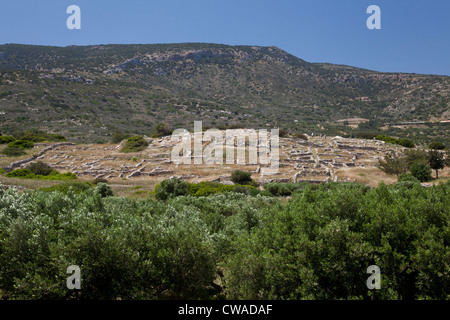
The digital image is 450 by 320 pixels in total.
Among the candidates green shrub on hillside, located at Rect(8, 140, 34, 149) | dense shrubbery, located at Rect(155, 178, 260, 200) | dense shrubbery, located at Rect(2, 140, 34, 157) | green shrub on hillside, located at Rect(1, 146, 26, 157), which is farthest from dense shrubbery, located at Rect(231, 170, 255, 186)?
green shrub on hillside, located at Rect(8, 140, 34, 149)

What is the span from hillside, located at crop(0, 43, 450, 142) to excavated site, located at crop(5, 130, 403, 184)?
2272 cm

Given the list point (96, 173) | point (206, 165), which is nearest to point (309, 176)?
point (206, 165)

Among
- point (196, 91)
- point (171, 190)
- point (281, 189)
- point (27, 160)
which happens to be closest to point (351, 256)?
point (171, 190)

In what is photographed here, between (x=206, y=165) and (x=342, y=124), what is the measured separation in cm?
6666

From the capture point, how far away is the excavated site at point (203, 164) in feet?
94.9

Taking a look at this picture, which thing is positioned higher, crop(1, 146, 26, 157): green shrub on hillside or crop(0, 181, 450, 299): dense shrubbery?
crop(1, 146, 26, 157): green shrub on hillside

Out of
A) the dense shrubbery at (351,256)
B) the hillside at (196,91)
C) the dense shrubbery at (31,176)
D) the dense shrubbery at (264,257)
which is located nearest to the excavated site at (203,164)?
the dense shrubbery at (31,176)

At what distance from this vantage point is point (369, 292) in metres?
4.66

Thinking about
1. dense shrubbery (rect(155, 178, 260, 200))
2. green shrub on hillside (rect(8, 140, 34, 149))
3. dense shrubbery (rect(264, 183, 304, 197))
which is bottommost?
dense shrubbery (rect(264, 183, 304, 197))

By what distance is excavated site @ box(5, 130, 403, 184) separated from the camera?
1139 inches

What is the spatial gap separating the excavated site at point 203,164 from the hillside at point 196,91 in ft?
74.5

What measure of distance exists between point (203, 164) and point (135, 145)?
1564 cm

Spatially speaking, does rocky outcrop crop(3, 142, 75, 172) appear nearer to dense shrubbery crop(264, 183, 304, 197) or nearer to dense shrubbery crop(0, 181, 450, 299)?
dense shrubbery crop(264, 183, 304, 197)
